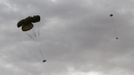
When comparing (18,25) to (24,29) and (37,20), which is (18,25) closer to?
(24,29)

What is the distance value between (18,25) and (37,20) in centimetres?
481

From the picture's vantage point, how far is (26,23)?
128 feet

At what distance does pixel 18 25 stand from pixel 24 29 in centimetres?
187

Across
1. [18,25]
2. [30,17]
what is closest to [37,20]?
[30,17]

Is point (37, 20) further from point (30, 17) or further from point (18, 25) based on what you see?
point (18, 25)

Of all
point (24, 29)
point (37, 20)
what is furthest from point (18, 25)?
point (37, 20)

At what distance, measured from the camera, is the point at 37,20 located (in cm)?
3919

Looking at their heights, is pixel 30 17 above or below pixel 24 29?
above

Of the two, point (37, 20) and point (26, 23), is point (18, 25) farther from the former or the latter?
point (37, 20)

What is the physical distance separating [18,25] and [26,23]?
2.18 meters

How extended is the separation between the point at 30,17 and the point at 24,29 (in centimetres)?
323

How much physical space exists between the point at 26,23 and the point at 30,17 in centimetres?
182

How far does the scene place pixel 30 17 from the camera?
131 feet

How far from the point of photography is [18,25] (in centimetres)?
3969
